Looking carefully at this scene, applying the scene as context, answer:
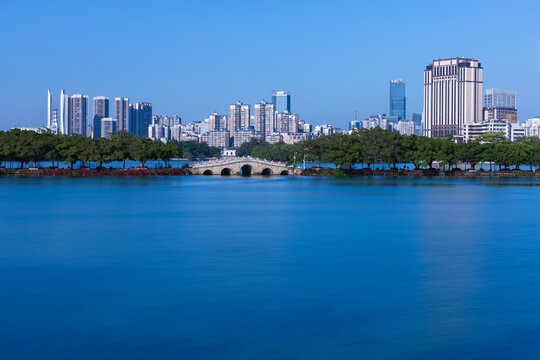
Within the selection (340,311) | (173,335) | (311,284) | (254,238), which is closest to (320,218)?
(254,238)

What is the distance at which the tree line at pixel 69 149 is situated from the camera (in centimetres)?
8275

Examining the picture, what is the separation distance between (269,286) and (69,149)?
7213 cm

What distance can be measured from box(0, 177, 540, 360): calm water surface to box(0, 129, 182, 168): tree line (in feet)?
148

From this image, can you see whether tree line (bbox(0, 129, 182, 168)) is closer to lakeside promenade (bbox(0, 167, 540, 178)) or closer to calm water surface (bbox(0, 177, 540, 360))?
lakeside promenade (bbox(0, 167, 540, 178))

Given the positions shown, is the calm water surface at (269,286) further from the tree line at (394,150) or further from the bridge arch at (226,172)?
the bridge arch at (226,172)

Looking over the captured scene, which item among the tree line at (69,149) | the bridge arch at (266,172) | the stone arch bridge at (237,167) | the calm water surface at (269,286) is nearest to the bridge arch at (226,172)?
the stone arch bridge at (237,167)

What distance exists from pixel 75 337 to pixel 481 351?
8093mm

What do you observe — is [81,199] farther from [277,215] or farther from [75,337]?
[75,337]

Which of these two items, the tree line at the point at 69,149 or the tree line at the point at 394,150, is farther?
the tree line at the point at 394,150

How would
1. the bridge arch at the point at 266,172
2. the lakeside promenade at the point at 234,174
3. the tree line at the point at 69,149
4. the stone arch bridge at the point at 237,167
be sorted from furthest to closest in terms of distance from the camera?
the bridge arch at the point at 266,172, the stone arch bridge at the point at 237,167, the lakeside promenade at the point at 234,174, the tree line at the point at 69,149

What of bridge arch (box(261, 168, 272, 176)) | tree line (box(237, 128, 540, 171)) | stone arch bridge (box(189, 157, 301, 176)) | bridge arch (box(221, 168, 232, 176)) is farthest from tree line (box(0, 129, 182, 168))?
tree line (box(237, 128, 540, 171))

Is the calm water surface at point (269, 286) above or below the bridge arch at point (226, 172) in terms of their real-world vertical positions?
below

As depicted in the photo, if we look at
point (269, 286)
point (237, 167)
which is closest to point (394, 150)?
point (237, 167)

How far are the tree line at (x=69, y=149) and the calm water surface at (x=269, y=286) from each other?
45.2m
